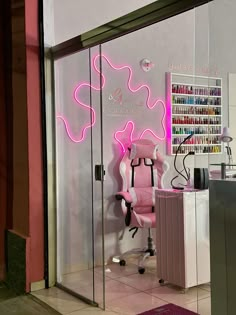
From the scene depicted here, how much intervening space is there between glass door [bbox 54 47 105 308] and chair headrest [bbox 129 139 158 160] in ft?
2.33

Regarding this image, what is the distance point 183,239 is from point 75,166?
124 centimetres

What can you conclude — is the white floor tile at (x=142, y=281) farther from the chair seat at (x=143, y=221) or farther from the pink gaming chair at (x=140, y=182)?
the chair seat at (x=143, y=221)

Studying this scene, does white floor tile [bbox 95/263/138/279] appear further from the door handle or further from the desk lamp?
the desk lamp

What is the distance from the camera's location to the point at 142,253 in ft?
14.3

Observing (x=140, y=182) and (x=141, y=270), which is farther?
(x=140, y=182)

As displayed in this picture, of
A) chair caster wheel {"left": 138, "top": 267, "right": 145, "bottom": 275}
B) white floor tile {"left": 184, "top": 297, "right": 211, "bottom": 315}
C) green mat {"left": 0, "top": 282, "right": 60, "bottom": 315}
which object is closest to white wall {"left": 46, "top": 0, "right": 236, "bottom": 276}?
chair caster wheel {"left": 138, "top": 267, "right": 145, "bottom": 275}

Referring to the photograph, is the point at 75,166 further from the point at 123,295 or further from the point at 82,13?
the point at 82,13

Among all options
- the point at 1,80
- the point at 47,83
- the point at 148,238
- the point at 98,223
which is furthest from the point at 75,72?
the point at 148,238

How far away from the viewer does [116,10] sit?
14.8 feet

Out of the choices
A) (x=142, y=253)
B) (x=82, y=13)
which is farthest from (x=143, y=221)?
(x=82, y=13)

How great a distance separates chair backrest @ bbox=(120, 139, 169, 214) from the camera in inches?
174

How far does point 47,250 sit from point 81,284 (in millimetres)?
448

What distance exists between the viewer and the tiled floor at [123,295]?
3.17 meters

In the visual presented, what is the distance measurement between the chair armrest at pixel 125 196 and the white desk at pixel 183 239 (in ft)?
1.78
